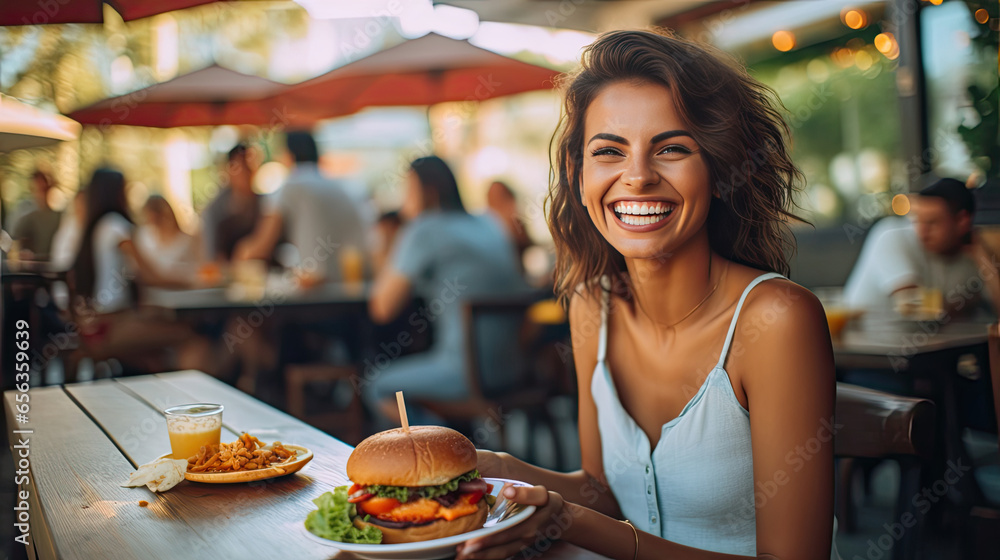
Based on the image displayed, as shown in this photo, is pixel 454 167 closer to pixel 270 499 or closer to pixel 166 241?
pixel 166 241

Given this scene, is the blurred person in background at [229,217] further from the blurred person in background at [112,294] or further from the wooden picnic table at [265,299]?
the blurred person in background at [112,294]

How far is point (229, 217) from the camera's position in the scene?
233 inches

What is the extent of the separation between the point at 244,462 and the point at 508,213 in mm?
4623

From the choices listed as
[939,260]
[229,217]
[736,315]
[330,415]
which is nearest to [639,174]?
[736,315]

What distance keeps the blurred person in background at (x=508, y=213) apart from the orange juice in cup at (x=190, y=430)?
13.3ft

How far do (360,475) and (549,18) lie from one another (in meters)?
5.19

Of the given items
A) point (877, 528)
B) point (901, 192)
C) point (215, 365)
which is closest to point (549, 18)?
point (901, 192)

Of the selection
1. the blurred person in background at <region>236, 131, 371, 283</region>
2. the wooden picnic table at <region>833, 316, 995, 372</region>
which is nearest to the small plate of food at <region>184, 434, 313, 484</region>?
the wooden picnic table at <region>833, 316, 995, 372</region>

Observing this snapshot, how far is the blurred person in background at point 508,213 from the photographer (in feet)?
18.4

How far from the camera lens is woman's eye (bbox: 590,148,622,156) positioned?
1.54 metres

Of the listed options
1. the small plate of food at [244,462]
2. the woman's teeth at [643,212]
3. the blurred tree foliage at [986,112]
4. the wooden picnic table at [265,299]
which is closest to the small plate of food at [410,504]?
the small plate of food at [244,462]

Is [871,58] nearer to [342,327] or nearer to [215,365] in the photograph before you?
[342,327]

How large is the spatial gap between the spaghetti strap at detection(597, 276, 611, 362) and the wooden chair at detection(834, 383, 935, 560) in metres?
0.52

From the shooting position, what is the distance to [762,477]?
4.43 feet
